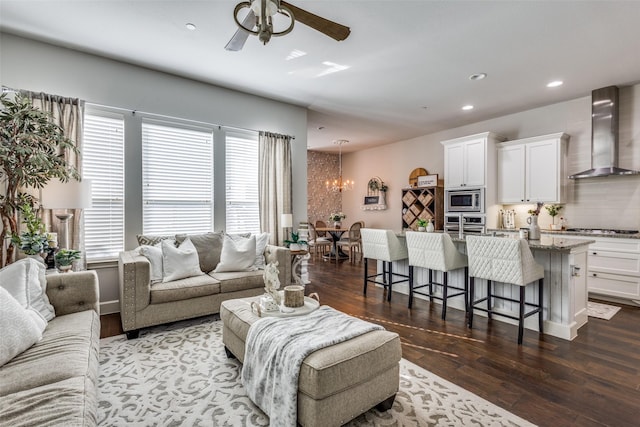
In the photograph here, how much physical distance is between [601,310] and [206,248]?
5.08 m

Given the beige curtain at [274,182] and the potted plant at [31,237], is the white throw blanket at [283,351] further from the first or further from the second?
the beige curtain at [274,182]

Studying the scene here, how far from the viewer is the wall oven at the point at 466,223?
5.53 m

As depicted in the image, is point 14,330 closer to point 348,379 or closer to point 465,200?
point 348,379

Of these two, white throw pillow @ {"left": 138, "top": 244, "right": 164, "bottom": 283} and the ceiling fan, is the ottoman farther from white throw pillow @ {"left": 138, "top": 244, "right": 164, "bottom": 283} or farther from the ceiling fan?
white throw pillow @ {"left": 138, "top": 244, "right": 164, "bottom": 283}

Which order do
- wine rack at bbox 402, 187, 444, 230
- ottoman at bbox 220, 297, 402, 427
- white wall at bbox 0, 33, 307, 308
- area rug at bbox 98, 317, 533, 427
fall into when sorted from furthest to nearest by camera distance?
wine rack at bbox 402, 187, 444, 230 → white wall at bbox 0, 33, 307, 308 → area rug at bbox 98, 317, 533, 427 → ottoman at bbox 220, 297, 402, 427

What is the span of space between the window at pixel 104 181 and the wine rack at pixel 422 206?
18.5 ft

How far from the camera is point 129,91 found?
3.80m

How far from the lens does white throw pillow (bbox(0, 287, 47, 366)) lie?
5.22ft

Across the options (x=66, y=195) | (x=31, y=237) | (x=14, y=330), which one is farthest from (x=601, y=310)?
(x=31, y=237)

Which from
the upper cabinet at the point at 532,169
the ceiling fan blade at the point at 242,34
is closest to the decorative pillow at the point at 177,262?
the ceiling fan blade at the point at 242,34

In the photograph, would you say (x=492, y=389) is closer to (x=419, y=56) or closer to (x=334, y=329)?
(x=334, y=329)

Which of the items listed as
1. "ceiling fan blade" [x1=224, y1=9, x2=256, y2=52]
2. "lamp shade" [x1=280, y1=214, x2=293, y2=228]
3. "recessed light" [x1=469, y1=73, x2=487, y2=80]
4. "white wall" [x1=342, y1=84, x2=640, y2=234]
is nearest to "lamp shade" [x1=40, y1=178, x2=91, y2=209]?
"ceiling fan blade" [x1=224, y1=9, x2=256, y2=52]

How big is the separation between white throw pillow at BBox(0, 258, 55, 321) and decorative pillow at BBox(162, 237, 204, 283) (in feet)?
3.81

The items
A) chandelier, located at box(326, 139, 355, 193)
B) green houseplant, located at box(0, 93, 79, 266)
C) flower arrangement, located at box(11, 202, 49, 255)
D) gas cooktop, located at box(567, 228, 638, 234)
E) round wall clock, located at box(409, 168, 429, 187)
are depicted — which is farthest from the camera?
chandelier, located at box(326, 139, 355, 193)
